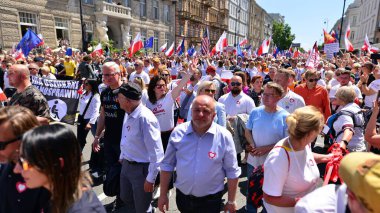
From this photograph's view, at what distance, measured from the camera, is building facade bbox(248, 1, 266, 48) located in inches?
3603

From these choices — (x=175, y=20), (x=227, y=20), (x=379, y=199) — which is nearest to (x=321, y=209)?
(x=379, y=199)

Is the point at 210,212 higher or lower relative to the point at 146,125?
lower

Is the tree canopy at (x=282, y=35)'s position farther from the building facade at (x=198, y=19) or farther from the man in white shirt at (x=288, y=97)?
the man in white shirt at (x=288, y=97)

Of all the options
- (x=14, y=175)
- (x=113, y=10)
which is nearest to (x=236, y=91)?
(x=14, y=175)

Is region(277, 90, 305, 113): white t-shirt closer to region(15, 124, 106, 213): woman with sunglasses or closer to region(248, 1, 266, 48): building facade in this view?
region(15, 124, 106, 213): woman with sunglasses

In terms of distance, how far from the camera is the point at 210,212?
8.75 ft

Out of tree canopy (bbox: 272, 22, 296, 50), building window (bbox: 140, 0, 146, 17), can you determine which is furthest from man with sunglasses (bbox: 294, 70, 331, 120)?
tree canopy (bbox: 272, 22, 296, 50)

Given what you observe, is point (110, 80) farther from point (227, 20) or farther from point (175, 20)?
point (227, 20)

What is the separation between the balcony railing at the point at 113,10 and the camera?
26.9 metres

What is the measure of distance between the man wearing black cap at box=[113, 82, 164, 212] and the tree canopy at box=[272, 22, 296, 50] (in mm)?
99148

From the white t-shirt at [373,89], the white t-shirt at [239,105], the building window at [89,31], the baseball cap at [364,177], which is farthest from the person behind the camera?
the building window at [89,31]

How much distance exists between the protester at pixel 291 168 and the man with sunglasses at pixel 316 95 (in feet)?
10.2

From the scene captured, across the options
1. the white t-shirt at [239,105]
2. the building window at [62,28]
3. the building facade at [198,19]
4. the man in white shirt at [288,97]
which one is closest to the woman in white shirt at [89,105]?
the white t-shirt at [239,105]

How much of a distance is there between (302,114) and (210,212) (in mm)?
1272
